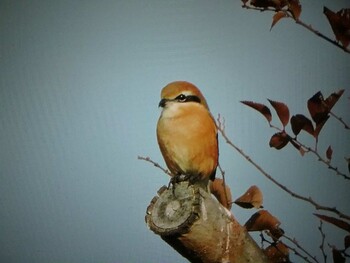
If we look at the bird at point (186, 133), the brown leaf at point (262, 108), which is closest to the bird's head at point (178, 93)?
the bird at point (186, 133)

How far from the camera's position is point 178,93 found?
58.4 inches

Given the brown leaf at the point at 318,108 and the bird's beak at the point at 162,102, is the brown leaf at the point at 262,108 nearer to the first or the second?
the brown leaf at the point at 318,108

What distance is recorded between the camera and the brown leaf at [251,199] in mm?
1018

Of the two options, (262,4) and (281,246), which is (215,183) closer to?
(281,246)

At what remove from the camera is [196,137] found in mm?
1455

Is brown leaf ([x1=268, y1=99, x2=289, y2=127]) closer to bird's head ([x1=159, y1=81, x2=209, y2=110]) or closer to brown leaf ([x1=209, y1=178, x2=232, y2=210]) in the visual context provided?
brown leaf ([x1=209, y1=178, x2=232, y2=210])

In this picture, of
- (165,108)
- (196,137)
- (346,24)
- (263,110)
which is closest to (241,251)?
(263,110)

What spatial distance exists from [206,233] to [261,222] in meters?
0.24

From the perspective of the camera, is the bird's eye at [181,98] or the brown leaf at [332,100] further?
the bird's eye at [181,98]

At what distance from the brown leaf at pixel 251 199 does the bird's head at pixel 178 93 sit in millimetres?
566

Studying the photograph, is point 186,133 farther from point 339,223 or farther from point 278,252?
point 339,223

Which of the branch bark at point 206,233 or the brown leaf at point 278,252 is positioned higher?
the branch bark at point 206,233

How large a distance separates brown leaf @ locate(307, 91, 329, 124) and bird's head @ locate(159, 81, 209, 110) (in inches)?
27.0

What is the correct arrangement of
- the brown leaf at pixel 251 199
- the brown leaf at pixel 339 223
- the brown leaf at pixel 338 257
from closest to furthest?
the brown leaf at pixel 339 223
the brown leaf at pixel 338 257
the brown leaf at pixel 251 199
